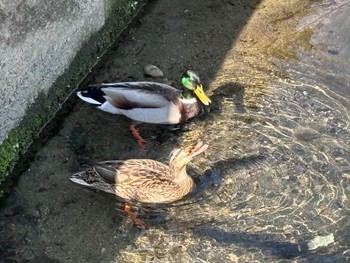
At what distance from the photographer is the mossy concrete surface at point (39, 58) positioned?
537 cm

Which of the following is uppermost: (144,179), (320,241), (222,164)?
(144,179)

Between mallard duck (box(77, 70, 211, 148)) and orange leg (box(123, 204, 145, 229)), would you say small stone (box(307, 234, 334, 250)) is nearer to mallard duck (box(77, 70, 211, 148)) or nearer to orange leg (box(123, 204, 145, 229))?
orange leg (box(123, 204, 145, 229))

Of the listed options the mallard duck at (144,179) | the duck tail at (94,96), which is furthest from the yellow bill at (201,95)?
the mallard duck at (144,179)

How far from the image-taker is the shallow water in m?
5.06

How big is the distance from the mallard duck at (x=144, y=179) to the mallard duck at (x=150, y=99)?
1.99ft

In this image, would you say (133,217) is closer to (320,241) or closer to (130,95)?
(130,95)

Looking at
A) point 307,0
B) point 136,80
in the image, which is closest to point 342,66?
point 307,0

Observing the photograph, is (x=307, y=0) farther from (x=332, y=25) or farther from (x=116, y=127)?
(x=116, y=127)

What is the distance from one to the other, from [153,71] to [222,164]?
50.7 inches

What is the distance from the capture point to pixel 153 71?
6555 millimetres

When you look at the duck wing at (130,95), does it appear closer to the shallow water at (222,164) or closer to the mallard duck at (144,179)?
the shallow water at (222,164)

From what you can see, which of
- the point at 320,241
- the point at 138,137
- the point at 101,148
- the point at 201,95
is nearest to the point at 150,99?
the point at 138,137

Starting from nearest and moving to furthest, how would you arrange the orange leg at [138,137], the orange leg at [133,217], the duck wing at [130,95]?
the orange leg at [133,217], the orange leg at [138,137], the duck wing at [130,95]

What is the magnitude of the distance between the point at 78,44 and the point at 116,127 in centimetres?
84
